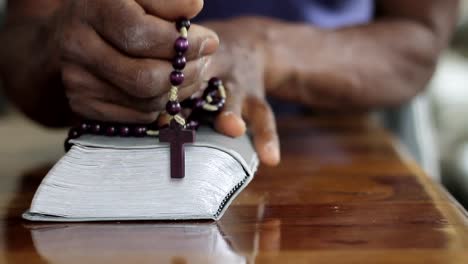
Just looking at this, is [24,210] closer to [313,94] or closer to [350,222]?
[350,222]

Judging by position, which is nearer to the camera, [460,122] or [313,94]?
[313,94]

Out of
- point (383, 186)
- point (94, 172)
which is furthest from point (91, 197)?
point (383, 186)

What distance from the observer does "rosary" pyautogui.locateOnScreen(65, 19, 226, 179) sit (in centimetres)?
63

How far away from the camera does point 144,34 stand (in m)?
0.65

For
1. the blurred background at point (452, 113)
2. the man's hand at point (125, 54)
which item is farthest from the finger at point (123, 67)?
the blurred background at point (452, 113)

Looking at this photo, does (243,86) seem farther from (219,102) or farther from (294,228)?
(294,228)

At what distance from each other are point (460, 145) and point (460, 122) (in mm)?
93

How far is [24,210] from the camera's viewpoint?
2.24ft

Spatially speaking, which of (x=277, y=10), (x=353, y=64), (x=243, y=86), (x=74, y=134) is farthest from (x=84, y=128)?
(x=277, y=10)

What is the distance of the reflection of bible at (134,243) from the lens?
0.52 m

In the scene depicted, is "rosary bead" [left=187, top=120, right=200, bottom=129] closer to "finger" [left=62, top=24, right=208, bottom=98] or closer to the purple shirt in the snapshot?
"finger" [left=62, top=24, right=208, bottom=98]

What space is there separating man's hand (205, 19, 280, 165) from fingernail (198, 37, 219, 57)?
2.8 inches

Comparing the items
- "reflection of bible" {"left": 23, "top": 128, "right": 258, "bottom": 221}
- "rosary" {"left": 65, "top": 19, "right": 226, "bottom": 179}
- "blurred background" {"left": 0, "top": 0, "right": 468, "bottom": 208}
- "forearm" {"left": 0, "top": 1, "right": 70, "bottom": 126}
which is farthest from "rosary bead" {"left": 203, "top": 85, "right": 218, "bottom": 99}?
"blurred background" {"left": 0, "top": 0, "right": 468, "bottom": 208}

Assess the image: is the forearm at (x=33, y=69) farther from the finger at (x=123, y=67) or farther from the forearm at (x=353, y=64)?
the forearm at (x=353, y=64)
